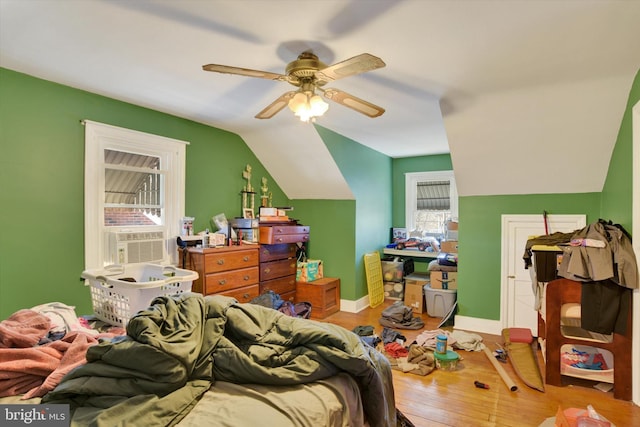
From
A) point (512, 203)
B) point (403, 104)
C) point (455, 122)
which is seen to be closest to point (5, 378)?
point (403, 104)

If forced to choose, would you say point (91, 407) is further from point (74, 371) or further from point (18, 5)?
point (18, 5)

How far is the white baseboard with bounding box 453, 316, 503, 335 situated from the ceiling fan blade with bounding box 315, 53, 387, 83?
3308 millimetres

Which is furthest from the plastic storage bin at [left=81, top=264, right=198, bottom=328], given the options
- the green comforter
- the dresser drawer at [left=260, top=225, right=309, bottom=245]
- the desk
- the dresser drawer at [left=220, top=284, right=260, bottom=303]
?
the desk

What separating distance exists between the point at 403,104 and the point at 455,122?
516 mm

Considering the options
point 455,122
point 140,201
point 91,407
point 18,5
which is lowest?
point 91,407

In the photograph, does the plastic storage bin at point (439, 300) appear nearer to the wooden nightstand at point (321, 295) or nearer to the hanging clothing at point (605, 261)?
the wooden nightstand at point (321, 295)

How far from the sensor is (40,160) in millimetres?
2717

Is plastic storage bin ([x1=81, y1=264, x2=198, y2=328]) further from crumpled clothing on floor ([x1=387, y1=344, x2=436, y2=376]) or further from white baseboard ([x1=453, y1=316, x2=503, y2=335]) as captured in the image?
white baseboard ([x1=453, y1=316, x2=503, y2=335])

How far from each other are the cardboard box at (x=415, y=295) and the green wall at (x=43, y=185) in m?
3.75

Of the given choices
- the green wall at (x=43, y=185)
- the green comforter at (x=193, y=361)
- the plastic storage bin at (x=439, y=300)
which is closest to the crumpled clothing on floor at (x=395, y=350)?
the plastic storage bin at (x=439, y=300)

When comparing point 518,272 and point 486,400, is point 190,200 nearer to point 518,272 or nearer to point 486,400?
point 486,400

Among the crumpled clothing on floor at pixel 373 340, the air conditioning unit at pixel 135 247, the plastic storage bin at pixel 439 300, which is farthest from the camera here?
the plastic storage bin at pixel 439 300

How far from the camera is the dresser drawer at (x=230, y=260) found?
353 centimetres

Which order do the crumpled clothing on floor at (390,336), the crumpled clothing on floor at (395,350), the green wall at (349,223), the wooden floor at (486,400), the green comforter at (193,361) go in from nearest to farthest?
the green comforter at (193,361) → the wooden floor at (486,400) → the crumpled clothing on floor at (395,350) → the crumpled clothing on floor at (390,336) → the green wall at (349,223)
